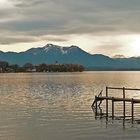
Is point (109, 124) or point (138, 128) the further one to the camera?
point (109, 124)

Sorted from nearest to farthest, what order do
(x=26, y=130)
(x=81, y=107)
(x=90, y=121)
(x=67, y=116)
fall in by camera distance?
(x=26, y=130), (x=90, y=121), (x=67, y=116), (x=81, y=107)

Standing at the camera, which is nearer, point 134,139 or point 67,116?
point 134,139

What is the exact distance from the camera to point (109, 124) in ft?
145

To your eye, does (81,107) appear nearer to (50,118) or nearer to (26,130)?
(50,118)

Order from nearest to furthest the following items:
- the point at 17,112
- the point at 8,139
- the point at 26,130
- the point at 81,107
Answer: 1. the point at 8,139
2. the point at 26,130
3. the point at 17,112
4. the point at 81,107

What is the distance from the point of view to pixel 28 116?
51.2m

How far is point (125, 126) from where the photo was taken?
141 feet

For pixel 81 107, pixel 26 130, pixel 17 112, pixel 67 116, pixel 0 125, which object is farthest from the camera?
pixel 81 107

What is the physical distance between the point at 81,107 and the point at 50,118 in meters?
13.4

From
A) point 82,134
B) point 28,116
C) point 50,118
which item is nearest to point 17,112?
point 28,116

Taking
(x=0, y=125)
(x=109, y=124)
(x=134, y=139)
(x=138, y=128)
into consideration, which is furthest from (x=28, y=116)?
(x=134, y=139)

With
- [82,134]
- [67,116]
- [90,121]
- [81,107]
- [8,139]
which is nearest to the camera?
[8,139]

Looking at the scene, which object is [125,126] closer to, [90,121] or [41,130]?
[90,121]

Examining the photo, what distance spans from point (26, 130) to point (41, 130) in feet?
4.82
